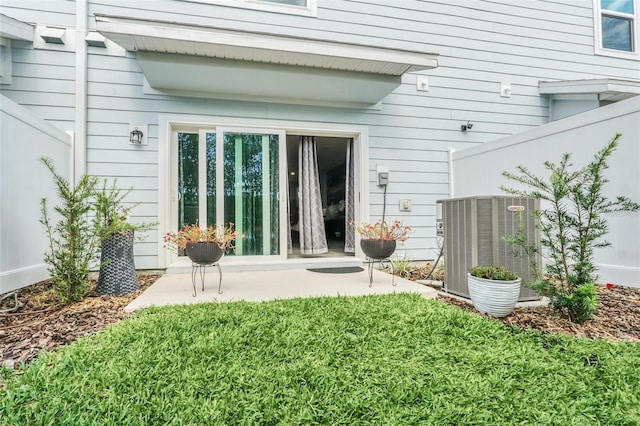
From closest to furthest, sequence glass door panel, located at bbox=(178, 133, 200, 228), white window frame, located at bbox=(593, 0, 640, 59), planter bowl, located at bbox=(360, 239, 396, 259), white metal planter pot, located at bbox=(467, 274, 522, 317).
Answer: white metal planter pot, located at bbox=(467, 274, 522, 317)
planter bowl, located at bbox=(360, 239, 396, 259)
glass door panel, located at bbox=(178, 133, 200, 228)
white window frame, located at bbox=(593, 0, 640, 59)

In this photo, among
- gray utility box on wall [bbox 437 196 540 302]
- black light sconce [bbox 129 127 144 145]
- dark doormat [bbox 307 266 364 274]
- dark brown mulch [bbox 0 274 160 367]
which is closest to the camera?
dark brown mulch [bbox 0 274 160 367]

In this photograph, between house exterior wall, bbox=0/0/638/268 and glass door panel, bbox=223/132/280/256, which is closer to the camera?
house exterior wall, bbox=0/0/638/268

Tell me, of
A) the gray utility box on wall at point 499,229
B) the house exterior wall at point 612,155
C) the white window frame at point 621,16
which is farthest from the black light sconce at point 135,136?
the white window frame at point 621,16

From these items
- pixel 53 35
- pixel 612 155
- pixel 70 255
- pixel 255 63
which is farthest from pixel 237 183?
pixel 612 155

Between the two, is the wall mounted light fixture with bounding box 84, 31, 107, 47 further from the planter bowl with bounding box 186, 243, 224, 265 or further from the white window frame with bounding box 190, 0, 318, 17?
the planter bowl with bounding box 186, 243, 224, 265

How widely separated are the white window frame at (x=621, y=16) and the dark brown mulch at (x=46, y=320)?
A: 341 inches

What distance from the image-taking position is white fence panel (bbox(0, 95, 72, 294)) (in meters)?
2.83

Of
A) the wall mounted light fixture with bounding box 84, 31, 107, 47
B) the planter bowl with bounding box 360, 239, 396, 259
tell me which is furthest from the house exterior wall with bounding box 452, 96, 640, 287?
the wall mounted light fixture with bounding box 84, 31, 107, 47

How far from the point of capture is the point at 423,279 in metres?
4.13

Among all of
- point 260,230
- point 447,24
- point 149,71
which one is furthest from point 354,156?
point 149,71

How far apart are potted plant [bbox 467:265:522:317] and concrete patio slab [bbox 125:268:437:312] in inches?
23.4

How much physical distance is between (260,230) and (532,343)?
352cm

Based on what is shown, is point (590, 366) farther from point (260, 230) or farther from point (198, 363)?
point (260, 230)

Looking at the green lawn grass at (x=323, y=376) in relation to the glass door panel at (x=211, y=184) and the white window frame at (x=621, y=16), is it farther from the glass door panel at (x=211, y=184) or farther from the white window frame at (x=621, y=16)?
the white window frame at (x=621, y=16)
